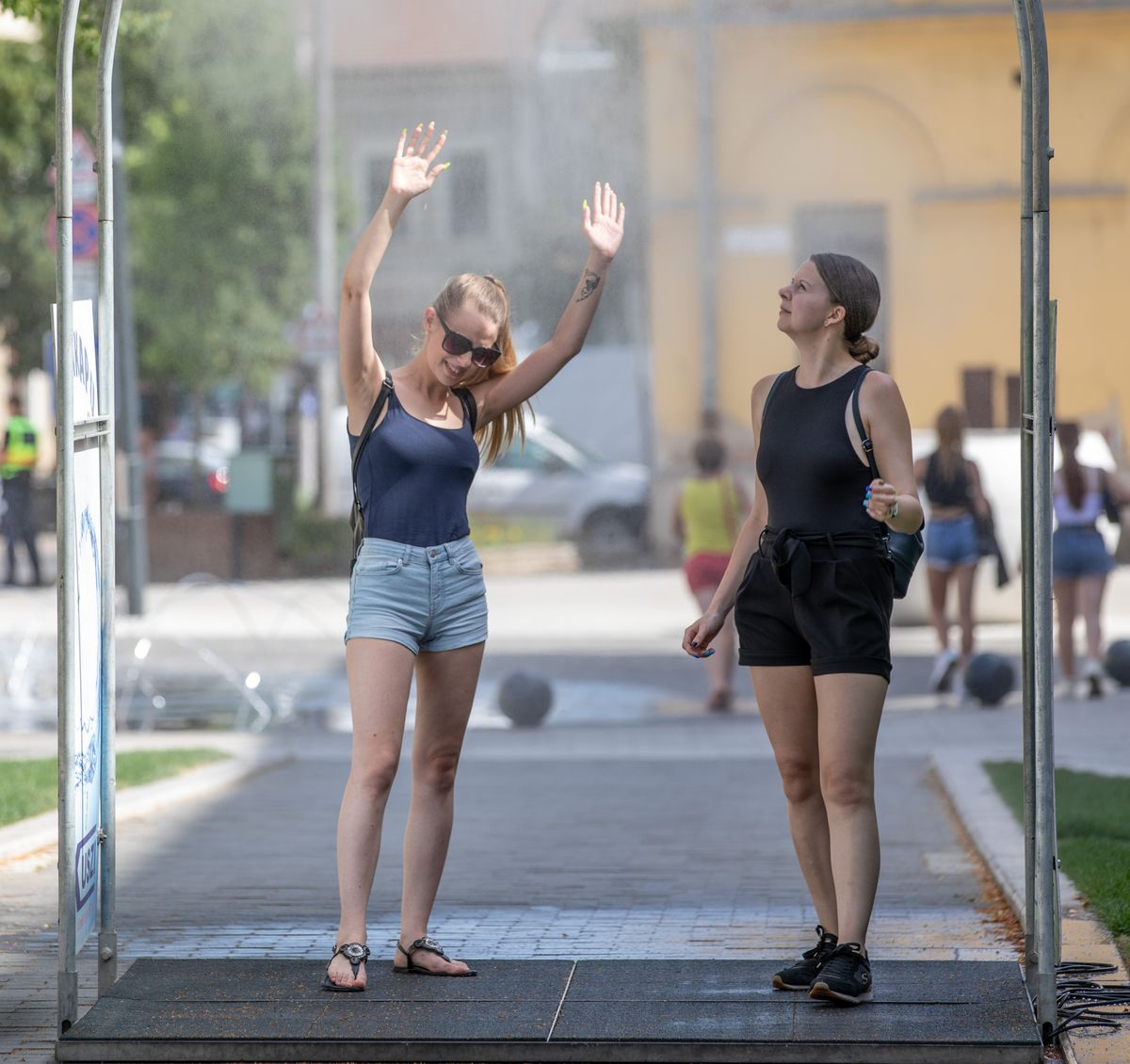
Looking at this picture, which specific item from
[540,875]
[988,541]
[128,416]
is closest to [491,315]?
[540,875]

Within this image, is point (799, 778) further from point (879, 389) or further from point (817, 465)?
point (879, 389)

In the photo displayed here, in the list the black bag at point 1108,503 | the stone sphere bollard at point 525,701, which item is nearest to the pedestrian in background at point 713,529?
the stone sphere bollard at point 525,701

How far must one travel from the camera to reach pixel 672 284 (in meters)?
23.1

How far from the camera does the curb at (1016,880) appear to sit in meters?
4.50

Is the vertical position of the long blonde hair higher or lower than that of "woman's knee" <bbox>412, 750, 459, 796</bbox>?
higher

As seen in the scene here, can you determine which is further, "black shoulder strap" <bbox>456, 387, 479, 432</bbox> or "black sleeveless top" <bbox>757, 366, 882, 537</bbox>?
"black shoulder strap" <bbox>456, 387, 479, 432</bbox>

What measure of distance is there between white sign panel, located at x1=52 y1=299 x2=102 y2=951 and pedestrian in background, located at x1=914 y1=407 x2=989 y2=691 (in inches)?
303

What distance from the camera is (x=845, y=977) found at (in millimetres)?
4656

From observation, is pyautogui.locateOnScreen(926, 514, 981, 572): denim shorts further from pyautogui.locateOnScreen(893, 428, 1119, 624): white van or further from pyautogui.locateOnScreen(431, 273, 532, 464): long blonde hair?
pyautogui.locateOnScreen(431, 273, 532, 464): long blonde hair

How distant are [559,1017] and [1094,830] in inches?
130

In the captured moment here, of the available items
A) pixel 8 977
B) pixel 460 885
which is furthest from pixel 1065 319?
pixel 8 977

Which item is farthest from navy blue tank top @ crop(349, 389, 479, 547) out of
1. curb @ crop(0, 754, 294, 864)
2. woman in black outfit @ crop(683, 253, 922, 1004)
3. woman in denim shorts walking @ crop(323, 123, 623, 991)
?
curb @ crop(0, 754, 294, 864)

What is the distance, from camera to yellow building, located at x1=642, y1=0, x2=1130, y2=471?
73.4 ft

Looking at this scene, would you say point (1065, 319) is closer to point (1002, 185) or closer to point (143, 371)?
point (1002, 185)
